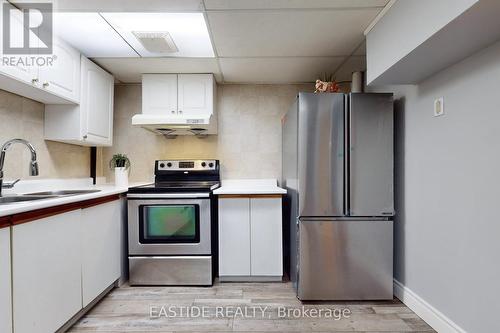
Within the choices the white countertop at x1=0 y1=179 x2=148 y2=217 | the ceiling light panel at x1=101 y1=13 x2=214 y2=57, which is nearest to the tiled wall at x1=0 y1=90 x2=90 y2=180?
the white countertop at x1=0 y1=179 x2=148 y2=217

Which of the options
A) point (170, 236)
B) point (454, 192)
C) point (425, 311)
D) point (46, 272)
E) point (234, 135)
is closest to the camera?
point (46, 272)

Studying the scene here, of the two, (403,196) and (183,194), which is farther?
(183,194)

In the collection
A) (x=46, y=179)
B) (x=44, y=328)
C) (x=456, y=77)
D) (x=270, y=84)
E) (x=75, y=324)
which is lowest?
(x=75, y=324)

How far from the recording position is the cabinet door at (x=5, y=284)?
119cm

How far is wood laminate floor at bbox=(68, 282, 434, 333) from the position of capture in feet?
5.78

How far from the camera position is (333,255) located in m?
2.06

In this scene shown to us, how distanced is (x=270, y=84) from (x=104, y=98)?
181cm

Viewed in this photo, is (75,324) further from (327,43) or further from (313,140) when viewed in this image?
(327,43)

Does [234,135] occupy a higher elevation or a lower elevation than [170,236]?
higher

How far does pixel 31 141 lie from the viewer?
2.15 metres

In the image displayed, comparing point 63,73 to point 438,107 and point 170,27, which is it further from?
point 438,107

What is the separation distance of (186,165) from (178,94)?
78 cm

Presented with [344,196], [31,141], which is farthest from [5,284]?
[344,196]

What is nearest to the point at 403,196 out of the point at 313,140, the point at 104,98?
the point at 313,140
